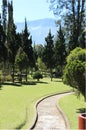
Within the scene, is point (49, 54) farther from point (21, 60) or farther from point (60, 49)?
point (21, 60)

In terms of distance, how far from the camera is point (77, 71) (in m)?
19.1

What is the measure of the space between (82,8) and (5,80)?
1738 centimetres

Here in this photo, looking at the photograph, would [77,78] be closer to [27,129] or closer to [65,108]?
[65,108]

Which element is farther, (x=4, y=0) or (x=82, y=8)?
(x=4, y=0)

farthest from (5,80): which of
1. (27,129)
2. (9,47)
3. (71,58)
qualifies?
(27,129)

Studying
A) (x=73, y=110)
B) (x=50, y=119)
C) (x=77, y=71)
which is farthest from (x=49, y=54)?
(x=50, y=119)

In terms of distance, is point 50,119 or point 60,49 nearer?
point 50,119

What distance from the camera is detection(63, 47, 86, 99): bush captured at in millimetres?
19094

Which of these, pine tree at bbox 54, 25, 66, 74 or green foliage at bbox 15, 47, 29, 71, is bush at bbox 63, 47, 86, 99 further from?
pine tree at bbox 54, 25, 66, 74

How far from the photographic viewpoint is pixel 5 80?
46250mm

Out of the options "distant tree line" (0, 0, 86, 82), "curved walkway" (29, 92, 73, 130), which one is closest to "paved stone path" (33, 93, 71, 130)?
"curved walkway" (29, 92, 73, 130)

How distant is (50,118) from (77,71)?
3513 millimetres

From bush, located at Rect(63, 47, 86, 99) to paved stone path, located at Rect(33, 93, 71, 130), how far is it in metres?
1.68

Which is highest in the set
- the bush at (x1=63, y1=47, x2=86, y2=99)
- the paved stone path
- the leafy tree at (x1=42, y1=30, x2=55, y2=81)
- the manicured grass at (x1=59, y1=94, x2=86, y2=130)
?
the leafy tree at (x1=42, y1=30, x2=55, y2=81)
